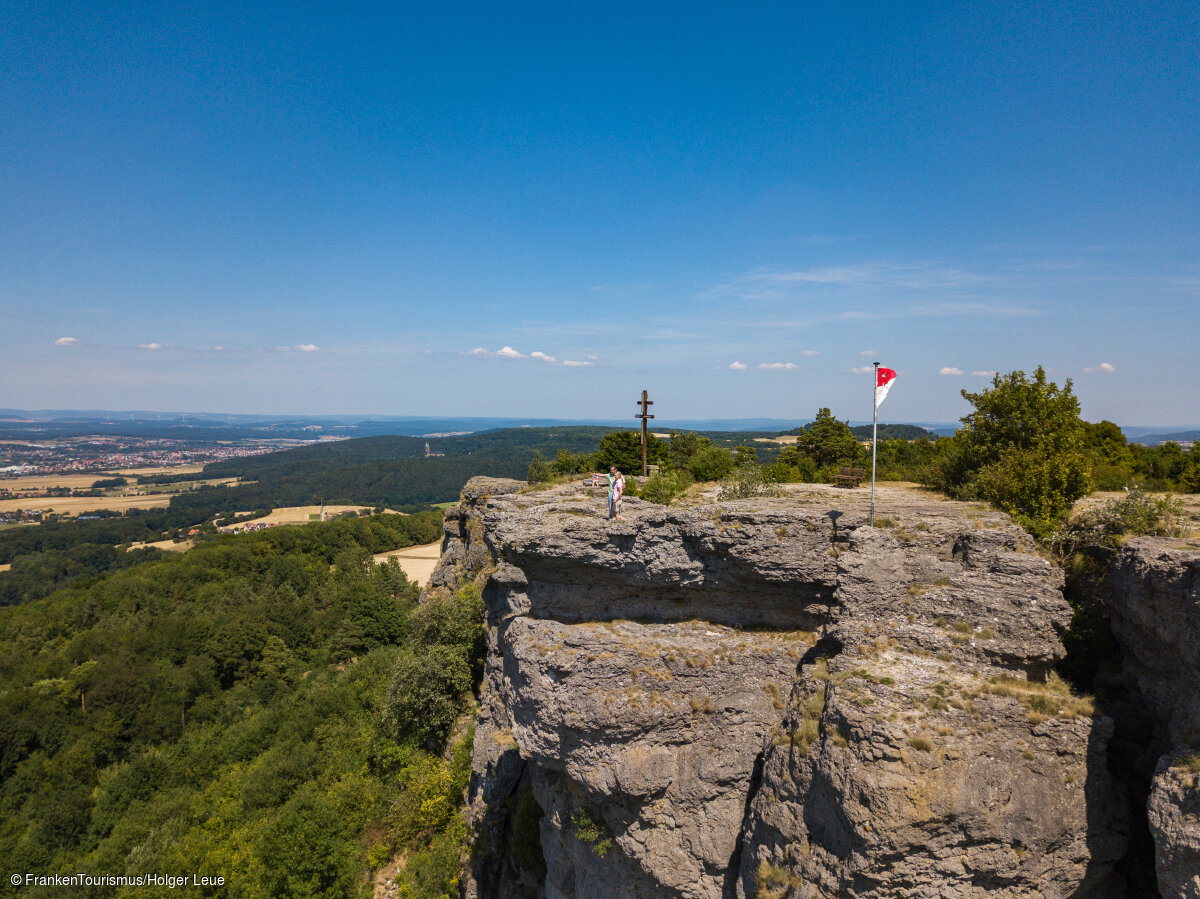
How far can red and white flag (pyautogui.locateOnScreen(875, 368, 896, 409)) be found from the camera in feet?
36.6

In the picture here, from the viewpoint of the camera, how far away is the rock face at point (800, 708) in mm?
8117

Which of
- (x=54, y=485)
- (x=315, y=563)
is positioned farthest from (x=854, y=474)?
(x=54, y=485)

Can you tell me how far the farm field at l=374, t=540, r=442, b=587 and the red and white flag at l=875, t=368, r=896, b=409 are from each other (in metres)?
A: 52.5

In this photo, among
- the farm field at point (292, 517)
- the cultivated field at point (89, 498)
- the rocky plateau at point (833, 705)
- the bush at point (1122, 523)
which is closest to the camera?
the rocky plateau at point (833, 705)

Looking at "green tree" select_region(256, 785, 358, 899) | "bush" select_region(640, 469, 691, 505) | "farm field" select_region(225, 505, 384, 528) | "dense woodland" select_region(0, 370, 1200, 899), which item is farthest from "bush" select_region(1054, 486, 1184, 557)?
"farm field" select_region(225, 505, 384, 528)

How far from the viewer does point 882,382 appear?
11.3 meters

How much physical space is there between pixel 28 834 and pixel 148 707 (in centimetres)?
951

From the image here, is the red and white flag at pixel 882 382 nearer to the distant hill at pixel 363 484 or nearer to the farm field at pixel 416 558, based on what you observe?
the farm field at pixel 416 558

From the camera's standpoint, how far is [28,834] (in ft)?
84.1

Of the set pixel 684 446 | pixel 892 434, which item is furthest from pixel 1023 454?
pixel 892 434

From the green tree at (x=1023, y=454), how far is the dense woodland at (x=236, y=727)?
58.3 ft

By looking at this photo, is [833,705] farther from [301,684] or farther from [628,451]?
[301,684]

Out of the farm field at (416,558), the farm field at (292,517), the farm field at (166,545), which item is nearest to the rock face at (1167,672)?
the farm field at (416,558)

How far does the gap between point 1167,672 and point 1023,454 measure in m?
7.21
